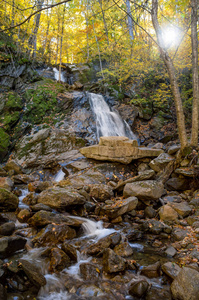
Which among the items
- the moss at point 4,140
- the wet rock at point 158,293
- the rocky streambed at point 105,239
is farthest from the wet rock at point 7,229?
the moss at point 4,140

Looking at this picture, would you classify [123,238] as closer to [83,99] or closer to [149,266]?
[149,266]

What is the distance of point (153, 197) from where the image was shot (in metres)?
6.14

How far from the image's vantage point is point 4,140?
→ 1105 cm

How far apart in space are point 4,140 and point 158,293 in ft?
36.1

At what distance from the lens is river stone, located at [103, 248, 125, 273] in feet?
11.4

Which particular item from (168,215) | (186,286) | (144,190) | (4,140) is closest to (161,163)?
(144,190)

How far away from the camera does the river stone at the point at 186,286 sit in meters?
2.66

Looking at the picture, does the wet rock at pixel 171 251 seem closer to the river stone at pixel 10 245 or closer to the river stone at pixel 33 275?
the river stone at pixel 33 275

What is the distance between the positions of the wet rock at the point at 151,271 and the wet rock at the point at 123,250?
53 centimetres

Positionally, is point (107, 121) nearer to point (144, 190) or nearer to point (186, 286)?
point (144, 190)

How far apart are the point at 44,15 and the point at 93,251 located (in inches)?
940

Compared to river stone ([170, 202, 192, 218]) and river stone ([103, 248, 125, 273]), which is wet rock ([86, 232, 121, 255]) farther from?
river stone ([170, 202, 192, 218])

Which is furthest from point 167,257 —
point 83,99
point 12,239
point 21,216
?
point 83,99

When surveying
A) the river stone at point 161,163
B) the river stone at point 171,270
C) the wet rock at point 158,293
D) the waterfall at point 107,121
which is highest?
the waterfall at point 107,121
